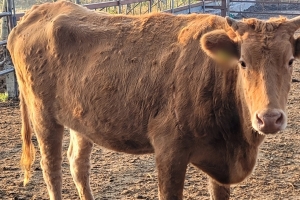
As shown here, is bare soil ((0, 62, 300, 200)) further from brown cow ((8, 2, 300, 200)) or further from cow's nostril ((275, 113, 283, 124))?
cow's nostril ((275, 113, 283, 124))

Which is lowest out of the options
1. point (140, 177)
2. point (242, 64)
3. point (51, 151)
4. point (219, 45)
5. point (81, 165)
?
point (140, 177)

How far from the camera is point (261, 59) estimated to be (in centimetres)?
339

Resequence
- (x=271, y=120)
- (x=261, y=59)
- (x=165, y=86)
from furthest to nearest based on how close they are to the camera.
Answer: (x=165, y=86), (x=261, y=59), (x=271, y=120)

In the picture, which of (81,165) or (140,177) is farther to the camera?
(140,177)

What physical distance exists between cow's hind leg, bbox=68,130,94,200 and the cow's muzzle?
2.33m

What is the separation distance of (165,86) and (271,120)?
1056 mm

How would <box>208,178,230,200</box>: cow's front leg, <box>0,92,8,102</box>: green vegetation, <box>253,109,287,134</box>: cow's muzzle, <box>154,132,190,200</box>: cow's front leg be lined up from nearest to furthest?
<box>253,109,287,134</box>: cow's muzzle
<box>154,132,190,200</box>: cow's front leg
<box>208,178,230,200</box>: cow's front leg
<box>0,92,8,102</box>: green vegetation

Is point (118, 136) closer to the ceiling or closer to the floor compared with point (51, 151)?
closer to the ceiling

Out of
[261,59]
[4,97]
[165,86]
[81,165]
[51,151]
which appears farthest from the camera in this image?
[4,97]

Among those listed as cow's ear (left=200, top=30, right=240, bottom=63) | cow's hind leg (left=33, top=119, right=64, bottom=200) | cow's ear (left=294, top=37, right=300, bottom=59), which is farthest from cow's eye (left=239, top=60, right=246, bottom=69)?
cow's hind leg (left=33, top=119, right=64, bottom=200)

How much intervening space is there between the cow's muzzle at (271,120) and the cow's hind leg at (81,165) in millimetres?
2332

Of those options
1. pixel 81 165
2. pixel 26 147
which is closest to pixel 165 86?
pixel 81 165

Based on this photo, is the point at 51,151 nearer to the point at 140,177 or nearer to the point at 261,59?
the point at 140,177

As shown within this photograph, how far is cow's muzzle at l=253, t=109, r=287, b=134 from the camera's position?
3166mm
